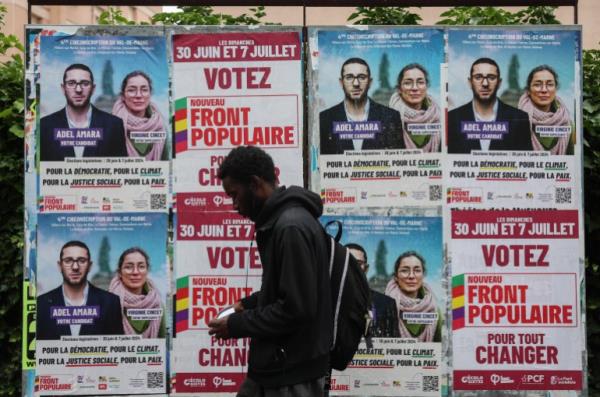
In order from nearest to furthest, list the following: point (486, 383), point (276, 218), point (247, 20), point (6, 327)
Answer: point (276, 218) → point (486, 383) → point (6, 327) → point (247, 20)

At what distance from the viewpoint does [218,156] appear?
4.91m

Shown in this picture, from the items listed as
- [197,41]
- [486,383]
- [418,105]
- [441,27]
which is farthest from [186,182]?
[486,383]

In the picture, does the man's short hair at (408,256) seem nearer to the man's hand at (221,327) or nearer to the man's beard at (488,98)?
the man's beard at (488,98)

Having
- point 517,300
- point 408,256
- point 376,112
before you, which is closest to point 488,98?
point 376,112

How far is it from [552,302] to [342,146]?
61.7 inches

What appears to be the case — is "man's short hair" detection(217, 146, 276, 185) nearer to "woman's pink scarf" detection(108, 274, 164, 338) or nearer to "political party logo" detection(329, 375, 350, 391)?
"woman's pink scarf" detection(108, 274, 164, 338)

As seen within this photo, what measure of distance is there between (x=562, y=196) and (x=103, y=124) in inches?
110

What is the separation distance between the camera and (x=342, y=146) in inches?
193

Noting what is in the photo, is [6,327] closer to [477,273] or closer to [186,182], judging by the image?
[186,182]

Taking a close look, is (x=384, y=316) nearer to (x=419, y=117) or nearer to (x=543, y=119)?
(x=419, y=117)

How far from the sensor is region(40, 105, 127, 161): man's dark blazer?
4906mm

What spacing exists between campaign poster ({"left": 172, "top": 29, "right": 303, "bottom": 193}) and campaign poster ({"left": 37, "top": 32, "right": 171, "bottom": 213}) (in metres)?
0.12

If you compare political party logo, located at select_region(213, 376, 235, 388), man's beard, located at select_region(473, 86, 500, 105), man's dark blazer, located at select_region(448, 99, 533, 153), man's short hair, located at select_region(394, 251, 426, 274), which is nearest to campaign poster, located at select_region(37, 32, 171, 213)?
political party logo, located at select_region(213, 376, 235, 388)

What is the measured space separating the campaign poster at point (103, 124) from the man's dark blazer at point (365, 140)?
37.1 inches
